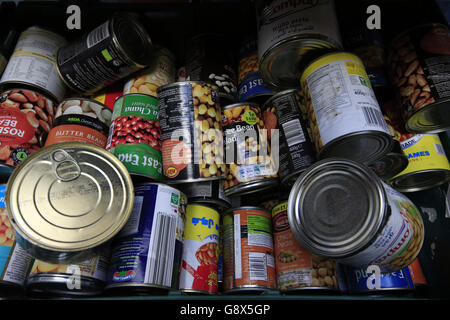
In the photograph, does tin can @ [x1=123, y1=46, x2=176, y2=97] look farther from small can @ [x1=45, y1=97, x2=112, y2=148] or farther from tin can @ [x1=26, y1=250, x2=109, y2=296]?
tin can @ [x1=26, y1=250, x2=109, y2=296]

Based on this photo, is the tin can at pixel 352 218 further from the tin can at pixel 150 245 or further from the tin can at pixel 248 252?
the tin can at pixel 150 245

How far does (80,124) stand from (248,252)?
2.33 feet

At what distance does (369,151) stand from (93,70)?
1.03 m

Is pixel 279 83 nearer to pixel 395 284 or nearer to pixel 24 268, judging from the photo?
pixel 395 284

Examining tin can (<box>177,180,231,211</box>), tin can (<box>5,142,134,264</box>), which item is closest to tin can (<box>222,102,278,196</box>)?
tin can (<box>177,180,231,211</box>)

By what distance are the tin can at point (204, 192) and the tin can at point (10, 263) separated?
506 mm

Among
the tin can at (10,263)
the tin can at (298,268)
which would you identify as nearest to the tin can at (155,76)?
the tin can at (10,263)

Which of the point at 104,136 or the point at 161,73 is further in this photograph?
the point at 161,73

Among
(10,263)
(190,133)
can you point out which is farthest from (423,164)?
(10,263)

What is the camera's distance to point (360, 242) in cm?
82

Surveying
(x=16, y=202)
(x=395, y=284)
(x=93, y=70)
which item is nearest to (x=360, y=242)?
(x=395, y=284)
